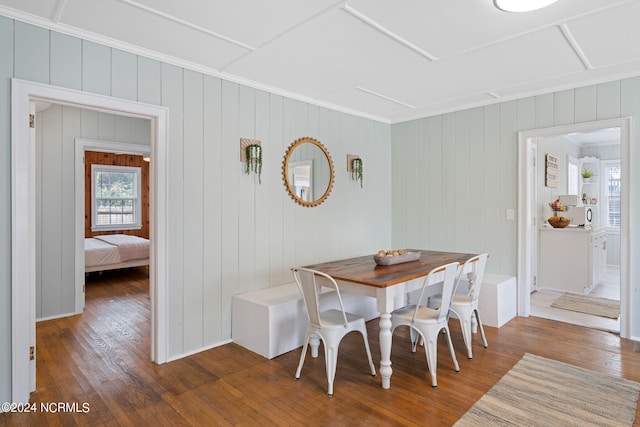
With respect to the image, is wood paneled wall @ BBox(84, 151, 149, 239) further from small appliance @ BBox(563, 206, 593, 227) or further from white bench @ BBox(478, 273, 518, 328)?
small appliance @ BBox(563, 206, 593, 227)

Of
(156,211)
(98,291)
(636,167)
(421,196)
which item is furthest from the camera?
(98,291)

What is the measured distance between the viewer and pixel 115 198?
8.12 meters

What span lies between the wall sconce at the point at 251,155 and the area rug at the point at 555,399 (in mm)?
2548

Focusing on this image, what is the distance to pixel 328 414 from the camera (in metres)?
2.22

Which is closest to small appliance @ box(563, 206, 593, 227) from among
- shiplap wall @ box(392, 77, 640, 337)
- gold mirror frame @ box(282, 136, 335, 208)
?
shiplap wall @ box(392, 77, 640, 337)

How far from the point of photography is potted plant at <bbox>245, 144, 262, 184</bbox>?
349cm

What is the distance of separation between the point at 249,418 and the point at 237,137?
2278 millimetres

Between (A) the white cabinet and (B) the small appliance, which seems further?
(A) the white cabinet

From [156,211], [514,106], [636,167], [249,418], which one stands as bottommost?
[249,418]

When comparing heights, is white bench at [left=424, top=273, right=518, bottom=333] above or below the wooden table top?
below

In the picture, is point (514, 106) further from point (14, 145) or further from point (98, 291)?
point (98, 291)

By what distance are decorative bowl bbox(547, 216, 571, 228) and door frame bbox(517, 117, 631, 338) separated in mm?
1561

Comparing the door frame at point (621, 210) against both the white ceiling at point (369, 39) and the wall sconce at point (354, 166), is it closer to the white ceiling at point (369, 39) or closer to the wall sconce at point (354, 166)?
the white ceiling at point (369, 39)

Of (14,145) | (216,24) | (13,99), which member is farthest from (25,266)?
(216,24)
